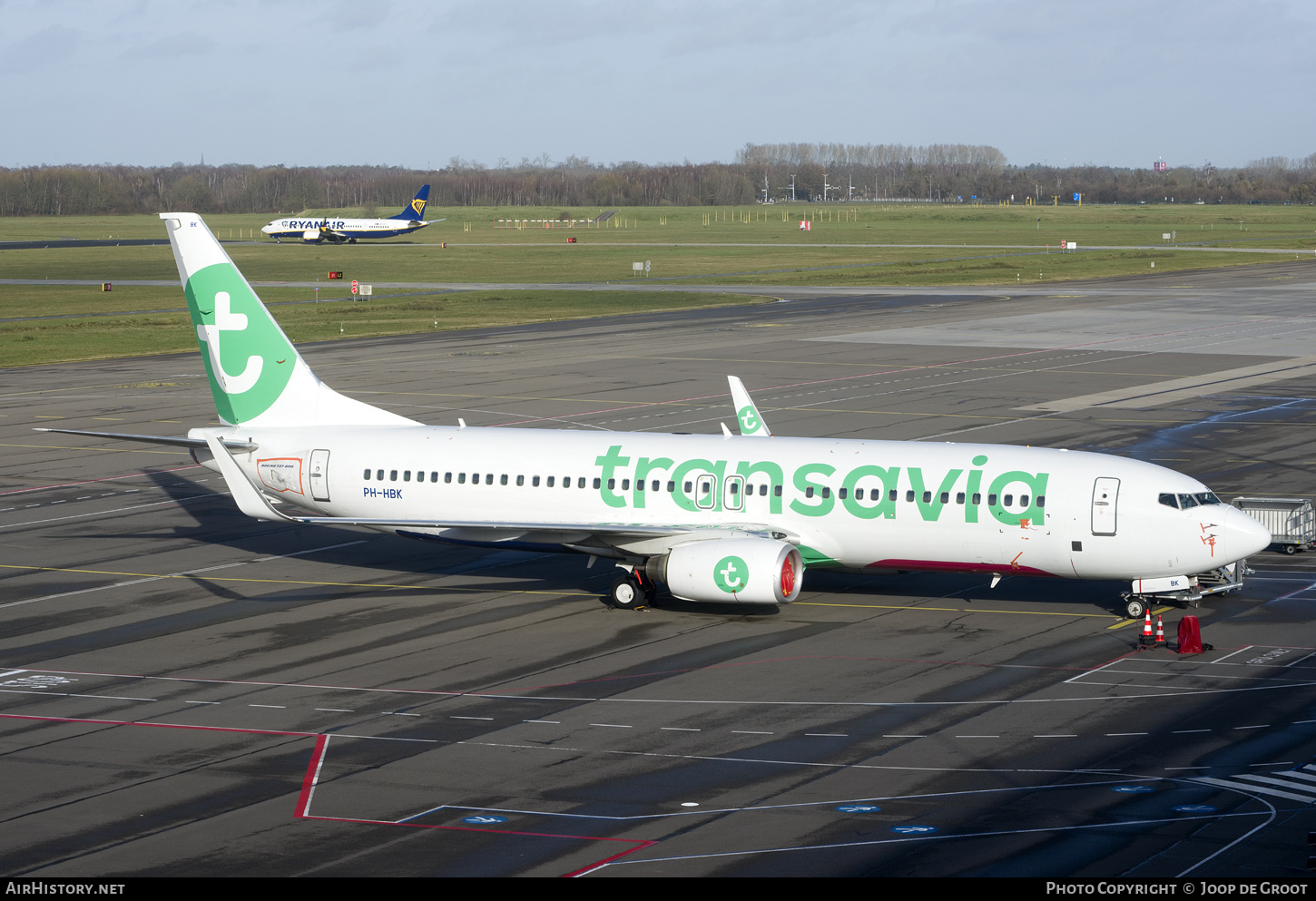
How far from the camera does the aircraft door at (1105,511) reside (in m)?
34.1

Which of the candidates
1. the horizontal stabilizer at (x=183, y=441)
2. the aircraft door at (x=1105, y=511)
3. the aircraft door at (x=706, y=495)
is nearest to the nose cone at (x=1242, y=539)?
the aircraft door at (x=1105, y=511)

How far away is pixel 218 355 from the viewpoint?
41750 mm

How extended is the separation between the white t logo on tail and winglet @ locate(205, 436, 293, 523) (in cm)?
582

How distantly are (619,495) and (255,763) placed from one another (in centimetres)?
1373

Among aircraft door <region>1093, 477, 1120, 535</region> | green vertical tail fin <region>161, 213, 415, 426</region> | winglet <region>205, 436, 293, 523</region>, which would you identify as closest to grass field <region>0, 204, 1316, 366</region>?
green vertical tail fin <region>161, 213, 415, 426</region>

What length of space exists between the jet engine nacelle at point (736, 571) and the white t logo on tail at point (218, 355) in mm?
13801

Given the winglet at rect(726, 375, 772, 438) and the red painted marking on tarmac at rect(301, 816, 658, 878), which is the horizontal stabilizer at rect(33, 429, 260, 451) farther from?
the red painted marking on tarmac at rect(301, 816, 658, 878)

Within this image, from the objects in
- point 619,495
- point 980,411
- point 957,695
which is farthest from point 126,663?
point 980,411

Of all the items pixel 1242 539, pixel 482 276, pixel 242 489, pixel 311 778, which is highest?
pixel 482 276

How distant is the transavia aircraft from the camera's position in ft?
113

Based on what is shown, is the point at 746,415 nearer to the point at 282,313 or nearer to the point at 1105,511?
the point at 1105,511

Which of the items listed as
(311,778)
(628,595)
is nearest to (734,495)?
(628,595)

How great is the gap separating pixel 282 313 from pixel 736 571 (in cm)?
8639

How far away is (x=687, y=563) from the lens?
115ft
